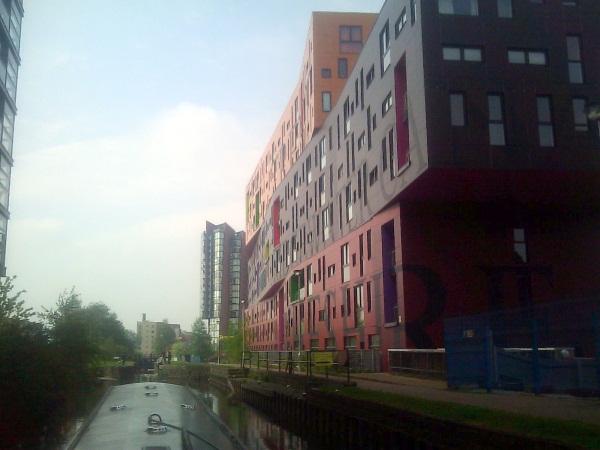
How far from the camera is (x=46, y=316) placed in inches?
1395

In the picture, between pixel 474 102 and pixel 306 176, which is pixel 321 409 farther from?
pixel 306 176

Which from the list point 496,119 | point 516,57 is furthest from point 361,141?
point 516,57

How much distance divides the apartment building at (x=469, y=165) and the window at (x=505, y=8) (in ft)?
0.18

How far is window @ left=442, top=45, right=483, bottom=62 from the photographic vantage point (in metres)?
29.0

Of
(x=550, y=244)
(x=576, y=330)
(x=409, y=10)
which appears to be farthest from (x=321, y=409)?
(x=409, y=10)

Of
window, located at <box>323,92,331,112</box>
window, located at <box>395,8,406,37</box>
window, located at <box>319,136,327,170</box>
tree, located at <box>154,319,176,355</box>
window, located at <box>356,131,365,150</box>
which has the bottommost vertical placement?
tree, located at <box>154,319,176,355</box>

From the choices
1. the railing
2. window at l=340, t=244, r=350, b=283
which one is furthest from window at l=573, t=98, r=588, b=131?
window at l=340, t=244, r=350, b=283

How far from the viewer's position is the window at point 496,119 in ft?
92.8

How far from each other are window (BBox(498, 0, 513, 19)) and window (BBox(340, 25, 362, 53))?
28.1 meters

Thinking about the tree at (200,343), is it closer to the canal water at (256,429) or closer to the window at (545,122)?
the canal water at (256,429)

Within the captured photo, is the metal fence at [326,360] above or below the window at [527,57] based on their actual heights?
below

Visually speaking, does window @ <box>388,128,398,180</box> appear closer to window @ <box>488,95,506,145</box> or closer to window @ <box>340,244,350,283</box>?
window @ <box>488,95,506,145</box>

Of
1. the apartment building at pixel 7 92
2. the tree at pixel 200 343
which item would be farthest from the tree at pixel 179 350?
the apartment building at pixel 7 92

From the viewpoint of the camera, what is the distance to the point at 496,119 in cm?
2870
